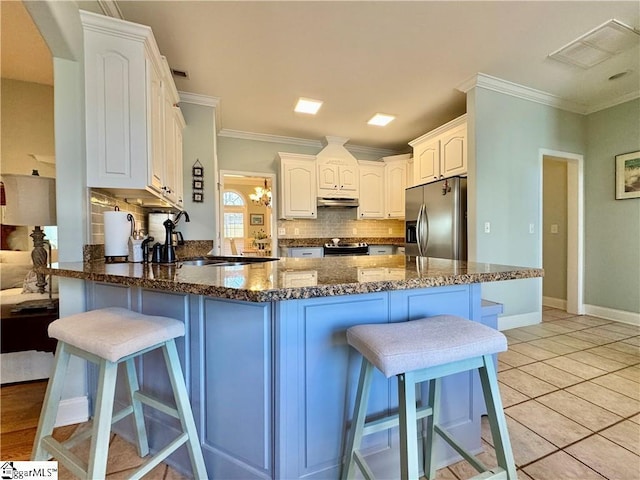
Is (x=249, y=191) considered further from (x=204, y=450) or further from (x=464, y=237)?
(x=204, y=450)

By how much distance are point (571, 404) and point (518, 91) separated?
3.01 metres

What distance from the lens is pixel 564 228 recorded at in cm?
405

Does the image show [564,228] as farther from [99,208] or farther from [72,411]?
[72,411]

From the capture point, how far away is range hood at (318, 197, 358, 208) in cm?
466

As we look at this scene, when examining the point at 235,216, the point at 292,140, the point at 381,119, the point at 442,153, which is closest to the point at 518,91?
the point at 442,153

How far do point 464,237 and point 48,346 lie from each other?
360cm

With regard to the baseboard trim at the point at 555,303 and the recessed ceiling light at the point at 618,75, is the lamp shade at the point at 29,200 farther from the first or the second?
the baseboard trim at the point at 555,303

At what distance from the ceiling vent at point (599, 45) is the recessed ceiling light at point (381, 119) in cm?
172

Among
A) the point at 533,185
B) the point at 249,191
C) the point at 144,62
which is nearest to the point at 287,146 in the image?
the point at 144,62

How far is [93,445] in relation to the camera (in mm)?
949

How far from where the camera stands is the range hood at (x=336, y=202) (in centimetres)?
466

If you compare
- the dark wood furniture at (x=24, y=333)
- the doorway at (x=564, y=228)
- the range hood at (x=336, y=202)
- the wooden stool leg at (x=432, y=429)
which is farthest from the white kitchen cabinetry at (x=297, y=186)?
the wooden stool leg at (x=432, y=429)

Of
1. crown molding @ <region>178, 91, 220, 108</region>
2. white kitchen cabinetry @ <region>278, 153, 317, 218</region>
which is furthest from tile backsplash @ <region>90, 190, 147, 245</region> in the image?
white kitchen cabinetry @ <region>278, 153, 317, 218</region>

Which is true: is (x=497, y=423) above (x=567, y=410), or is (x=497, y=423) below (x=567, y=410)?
above
